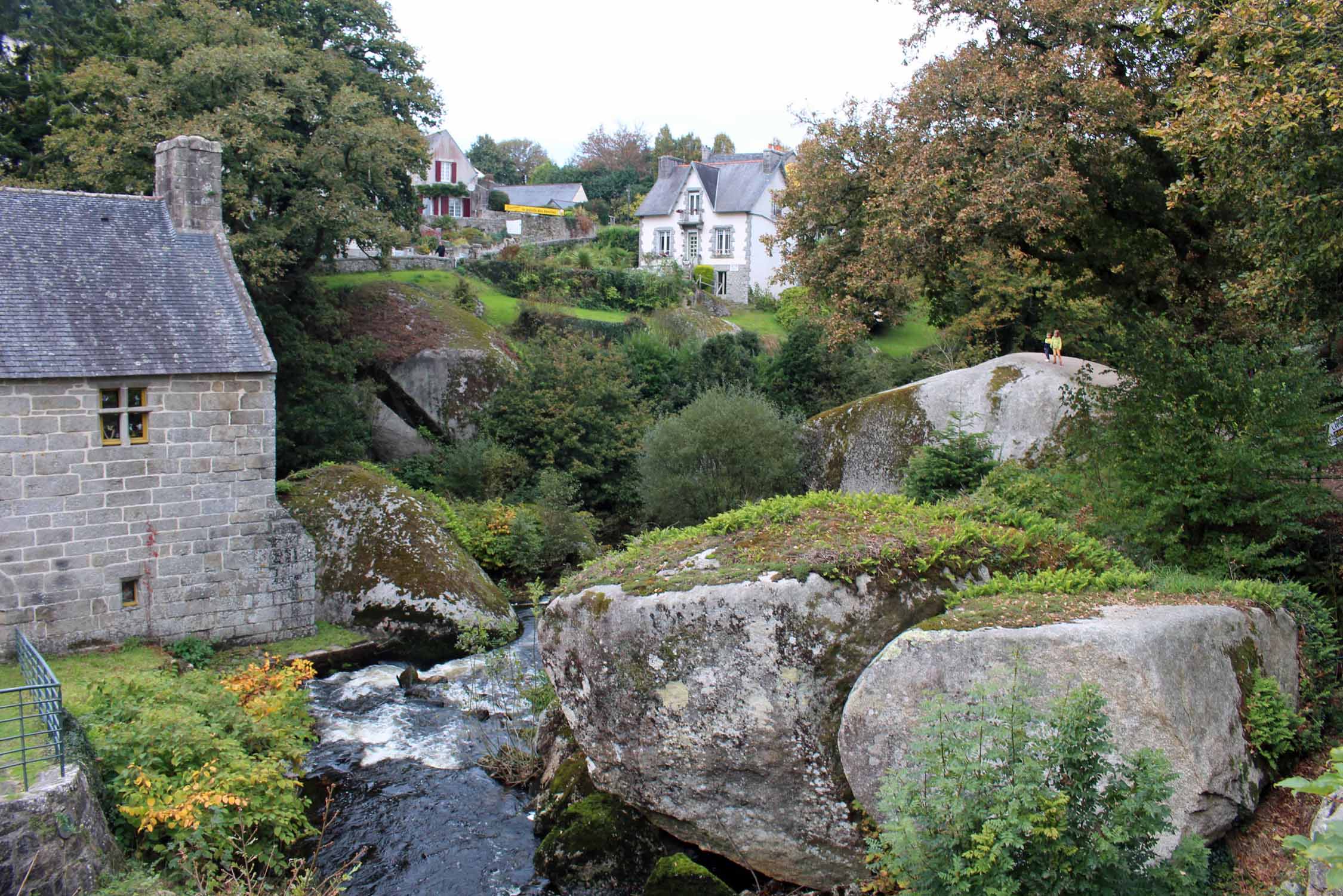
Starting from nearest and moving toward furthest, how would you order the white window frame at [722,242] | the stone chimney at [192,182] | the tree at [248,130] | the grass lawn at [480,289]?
the stone chimney at [192,182], the tree at [248,130], the grass lawn at [480,289], the white window frame at [722,242]

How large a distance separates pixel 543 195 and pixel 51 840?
199 ft

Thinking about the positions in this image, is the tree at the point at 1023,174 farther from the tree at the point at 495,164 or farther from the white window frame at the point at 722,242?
the tree at the point at 495,164

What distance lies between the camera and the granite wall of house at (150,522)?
15688mm

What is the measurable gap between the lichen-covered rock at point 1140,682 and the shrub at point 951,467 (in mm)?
6678

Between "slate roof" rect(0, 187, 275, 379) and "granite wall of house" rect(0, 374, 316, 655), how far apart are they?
38 cm

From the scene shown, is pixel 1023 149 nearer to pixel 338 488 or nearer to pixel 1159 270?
pixel 1159 270

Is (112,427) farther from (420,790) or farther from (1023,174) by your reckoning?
(1023,174)

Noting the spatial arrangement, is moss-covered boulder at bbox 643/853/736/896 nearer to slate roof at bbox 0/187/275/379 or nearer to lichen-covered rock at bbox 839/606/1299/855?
lichen-covered rock at bbox 839/606/1299/855

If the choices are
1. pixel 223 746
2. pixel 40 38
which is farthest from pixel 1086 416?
pixel 40 38

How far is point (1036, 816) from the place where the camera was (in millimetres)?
5652

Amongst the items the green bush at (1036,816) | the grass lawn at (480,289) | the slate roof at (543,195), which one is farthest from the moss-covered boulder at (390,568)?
the slate roof at (543,195)

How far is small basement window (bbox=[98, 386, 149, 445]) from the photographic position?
16.5 meters

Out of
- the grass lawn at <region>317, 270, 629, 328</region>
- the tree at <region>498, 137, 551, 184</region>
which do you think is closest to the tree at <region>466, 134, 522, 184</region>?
the tree at <region>498, 137, 551, 184</region>

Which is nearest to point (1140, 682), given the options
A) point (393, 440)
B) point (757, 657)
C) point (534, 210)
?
point (757, 657)
